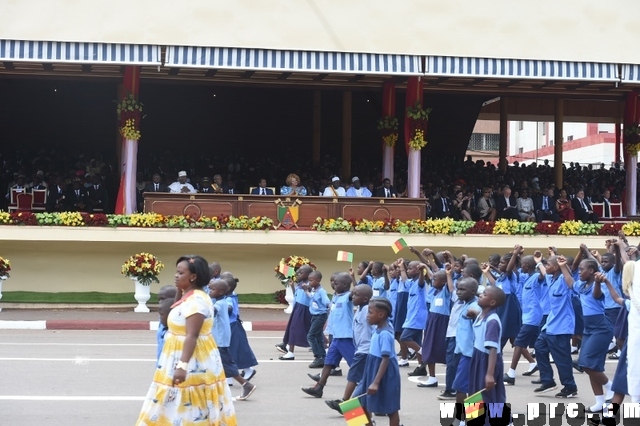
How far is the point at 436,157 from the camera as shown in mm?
34938

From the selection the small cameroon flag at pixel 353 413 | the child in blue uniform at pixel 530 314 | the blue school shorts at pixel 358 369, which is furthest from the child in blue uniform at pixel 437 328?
the small cameroon flag at pixel 353 413

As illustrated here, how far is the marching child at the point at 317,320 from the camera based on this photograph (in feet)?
46.7

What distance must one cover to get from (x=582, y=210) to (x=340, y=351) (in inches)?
627

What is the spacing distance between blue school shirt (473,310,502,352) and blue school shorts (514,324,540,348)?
366 cm

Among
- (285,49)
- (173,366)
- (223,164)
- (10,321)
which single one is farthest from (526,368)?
(223,164)

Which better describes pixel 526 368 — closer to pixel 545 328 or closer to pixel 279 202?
pixel 545 328

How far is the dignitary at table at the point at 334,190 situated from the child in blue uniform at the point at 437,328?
1176cm

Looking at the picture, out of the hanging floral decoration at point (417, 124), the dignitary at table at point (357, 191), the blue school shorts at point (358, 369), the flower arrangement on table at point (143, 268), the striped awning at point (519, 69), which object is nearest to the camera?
the blue school shorts at point (358, 369)

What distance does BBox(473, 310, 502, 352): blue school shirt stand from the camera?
9.32m

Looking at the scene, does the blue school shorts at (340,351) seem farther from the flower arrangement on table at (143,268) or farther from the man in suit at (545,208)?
A: the man in suit at (545,208)

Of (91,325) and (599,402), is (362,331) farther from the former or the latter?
(91,325)

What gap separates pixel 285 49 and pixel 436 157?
39.6ft

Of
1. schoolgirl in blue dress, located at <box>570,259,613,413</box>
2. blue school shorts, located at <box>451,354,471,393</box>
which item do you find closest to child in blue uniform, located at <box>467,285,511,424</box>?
blue school shorts, located at <box>451,354,471,393</box>

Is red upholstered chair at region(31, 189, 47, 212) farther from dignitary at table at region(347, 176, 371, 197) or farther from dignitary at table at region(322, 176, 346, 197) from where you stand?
dignitary at table at region(347, 176, 371, 197)
